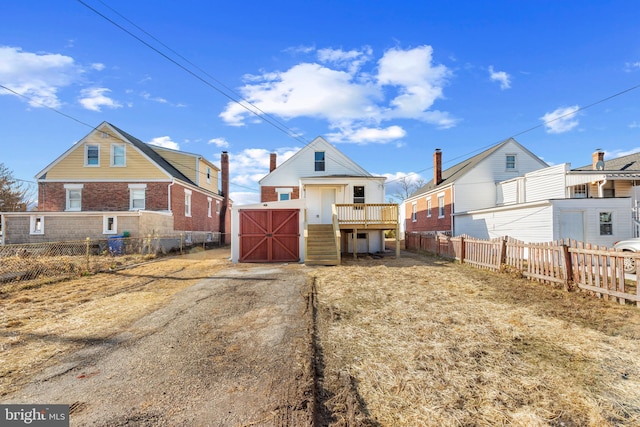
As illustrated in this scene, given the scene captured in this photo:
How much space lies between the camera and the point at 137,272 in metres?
12.2

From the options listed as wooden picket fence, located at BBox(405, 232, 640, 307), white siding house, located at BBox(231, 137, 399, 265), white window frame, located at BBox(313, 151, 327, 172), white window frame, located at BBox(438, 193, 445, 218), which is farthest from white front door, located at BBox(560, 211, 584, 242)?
white window frame, located at BBox(313, 151, 327, 172)

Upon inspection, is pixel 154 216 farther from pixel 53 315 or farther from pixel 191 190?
pixel 53 315

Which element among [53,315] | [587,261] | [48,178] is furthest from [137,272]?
[48,178]

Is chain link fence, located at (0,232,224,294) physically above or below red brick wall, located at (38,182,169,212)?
below

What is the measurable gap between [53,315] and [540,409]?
8.29 m

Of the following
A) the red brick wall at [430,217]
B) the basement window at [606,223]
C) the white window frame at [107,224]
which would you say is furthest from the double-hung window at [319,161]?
the basement window at [606,223]

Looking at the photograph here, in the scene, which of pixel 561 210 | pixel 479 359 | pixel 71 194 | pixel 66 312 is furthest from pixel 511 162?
pixel 71 194

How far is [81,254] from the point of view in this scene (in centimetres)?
1761

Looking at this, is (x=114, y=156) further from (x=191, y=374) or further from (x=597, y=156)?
(x=597, y=156)

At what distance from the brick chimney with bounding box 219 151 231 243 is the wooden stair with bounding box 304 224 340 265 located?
52.8 feet

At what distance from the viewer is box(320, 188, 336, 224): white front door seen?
781 inches

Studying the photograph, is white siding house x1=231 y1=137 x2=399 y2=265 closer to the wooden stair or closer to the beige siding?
the wooden stair

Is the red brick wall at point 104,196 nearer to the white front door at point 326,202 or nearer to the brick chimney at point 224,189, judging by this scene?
the brick chimney at point 224,189

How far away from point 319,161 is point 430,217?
11.3m
